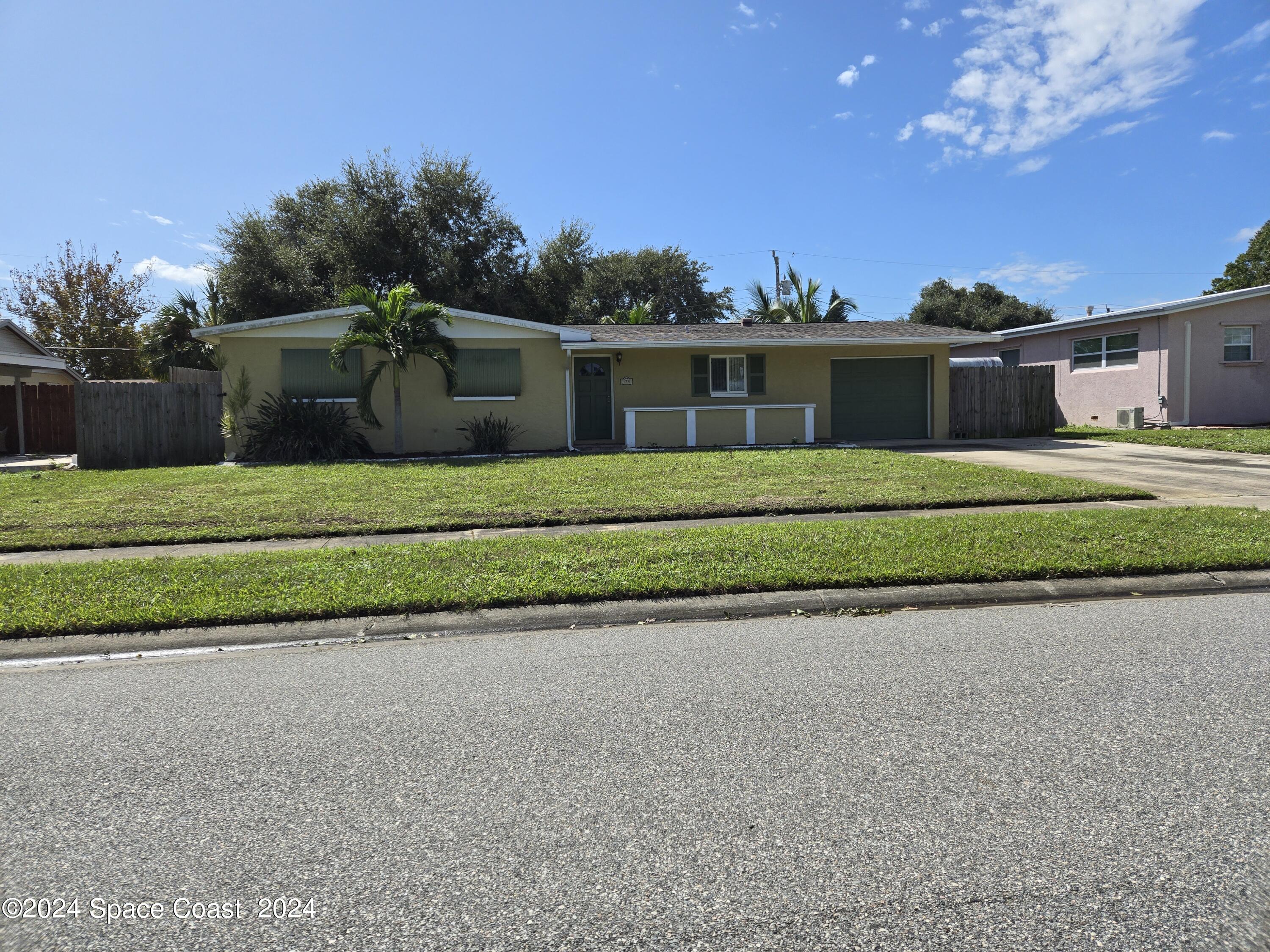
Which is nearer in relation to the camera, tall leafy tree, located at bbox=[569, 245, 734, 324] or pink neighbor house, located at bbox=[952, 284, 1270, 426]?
pink neighbor house, located at bbox=[952, 284, 1270, 426]

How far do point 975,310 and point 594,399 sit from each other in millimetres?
36049

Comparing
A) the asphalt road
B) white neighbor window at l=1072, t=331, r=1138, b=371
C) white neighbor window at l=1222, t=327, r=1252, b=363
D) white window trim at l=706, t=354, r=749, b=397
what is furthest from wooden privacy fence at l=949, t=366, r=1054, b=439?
the asphalt road

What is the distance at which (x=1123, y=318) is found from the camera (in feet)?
70.7

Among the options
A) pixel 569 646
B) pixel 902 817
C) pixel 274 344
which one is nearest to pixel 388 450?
pixel 274 344

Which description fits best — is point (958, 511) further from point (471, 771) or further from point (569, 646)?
point (471, 771)

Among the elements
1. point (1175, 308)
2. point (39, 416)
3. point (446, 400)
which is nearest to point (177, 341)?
point (39, 416)

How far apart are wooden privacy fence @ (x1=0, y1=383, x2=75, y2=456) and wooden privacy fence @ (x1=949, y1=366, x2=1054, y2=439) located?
22130 mm

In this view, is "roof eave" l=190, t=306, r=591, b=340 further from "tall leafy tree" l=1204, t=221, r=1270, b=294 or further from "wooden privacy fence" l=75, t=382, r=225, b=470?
"tall leafy tree" l=1204, t=221, r=1270, b=294

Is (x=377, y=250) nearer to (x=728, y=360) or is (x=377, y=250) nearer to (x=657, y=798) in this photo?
(x=728, y=360)

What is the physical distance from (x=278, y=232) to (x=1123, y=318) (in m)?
28.7

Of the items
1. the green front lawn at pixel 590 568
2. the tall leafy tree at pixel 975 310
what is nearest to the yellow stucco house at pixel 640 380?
the green front lawn at pixel 590 568

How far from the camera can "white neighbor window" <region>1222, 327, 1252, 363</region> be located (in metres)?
21.3

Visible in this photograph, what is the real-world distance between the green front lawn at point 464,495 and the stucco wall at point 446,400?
3.24m

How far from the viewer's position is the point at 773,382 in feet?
64.2
